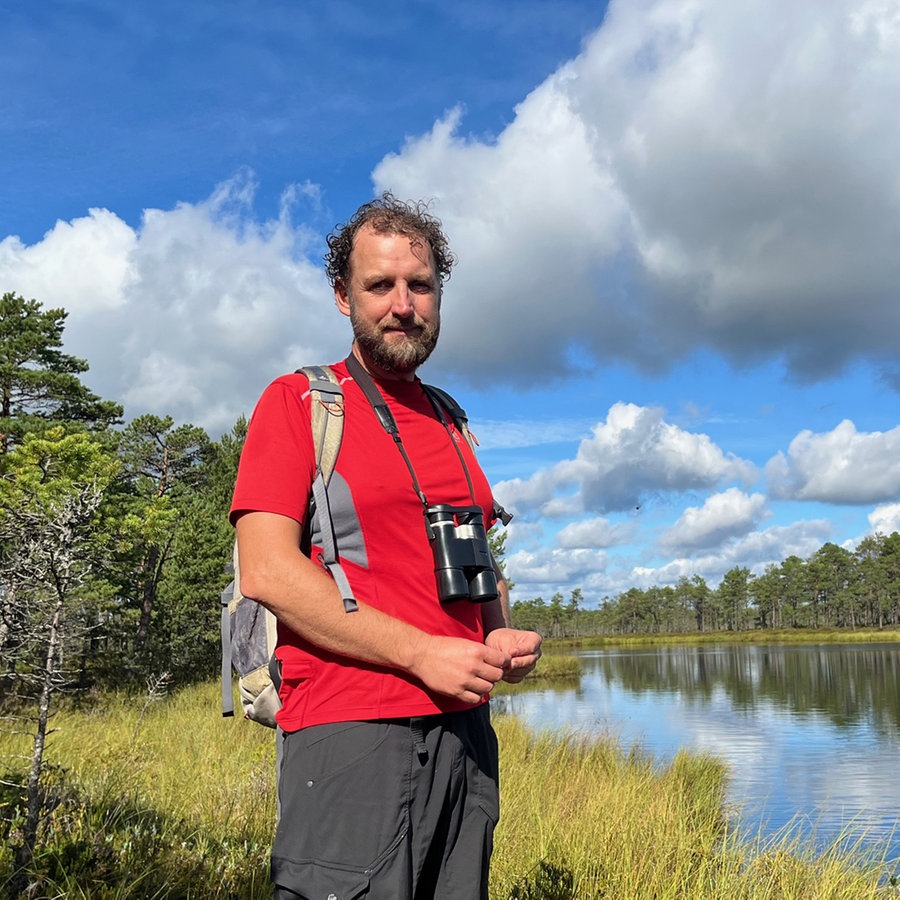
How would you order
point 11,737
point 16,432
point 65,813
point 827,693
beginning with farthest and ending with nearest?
point 827,693 < point 16,432 < point 11,737 < point 65,813

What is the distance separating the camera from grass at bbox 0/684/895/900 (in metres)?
3.56

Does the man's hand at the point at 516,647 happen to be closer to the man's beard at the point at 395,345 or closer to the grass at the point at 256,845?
the man's beard at the point at 395,345

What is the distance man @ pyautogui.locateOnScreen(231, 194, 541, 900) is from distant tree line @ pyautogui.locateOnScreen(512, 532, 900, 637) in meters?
112

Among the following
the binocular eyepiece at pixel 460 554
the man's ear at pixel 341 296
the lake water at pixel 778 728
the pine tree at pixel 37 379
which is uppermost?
the pine tree at pixel 37 379

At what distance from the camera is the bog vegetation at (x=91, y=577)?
3.70m

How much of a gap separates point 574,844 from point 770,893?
1.03 m

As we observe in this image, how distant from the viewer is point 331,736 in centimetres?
167

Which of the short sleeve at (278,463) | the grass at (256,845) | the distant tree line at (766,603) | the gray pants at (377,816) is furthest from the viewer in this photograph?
the distant tree line at (766,603)

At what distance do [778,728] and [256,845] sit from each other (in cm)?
1744

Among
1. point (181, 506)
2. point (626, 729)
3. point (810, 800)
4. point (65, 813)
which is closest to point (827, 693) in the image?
point (626, 729)

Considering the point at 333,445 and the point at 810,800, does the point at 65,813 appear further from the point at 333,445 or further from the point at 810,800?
the point at 810,800

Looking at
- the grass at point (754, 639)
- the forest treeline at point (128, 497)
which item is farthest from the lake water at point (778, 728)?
the grass at point (754, 639)

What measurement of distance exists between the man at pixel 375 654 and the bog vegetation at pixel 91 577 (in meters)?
2.01

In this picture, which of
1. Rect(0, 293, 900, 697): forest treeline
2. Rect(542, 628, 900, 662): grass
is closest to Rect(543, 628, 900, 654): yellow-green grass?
Rect(542, 628, 900, 662): grass
